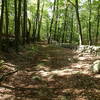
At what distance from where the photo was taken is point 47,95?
4793mm

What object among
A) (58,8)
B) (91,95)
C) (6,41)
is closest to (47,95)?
(91,95)

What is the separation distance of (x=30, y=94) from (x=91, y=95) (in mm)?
2184

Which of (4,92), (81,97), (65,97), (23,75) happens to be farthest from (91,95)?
(23,75)

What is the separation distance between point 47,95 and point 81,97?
A: 47.3 inches

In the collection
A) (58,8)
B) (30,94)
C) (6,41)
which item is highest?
(58,8)

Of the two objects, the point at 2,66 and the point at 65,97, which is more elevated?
the point at 2,66

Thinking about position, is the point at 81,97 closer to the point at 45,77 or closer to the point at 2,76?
the point at 45,77

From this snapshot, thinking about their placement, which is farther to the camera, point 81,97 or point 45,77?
point 45,77

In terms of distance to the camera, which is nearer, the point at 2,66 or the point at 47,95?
the point at 47,95

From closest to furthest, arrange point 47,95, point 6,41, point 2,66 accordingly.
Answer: point 47,95, point 2,66, point 6,41

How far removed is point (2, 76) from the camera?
632cm

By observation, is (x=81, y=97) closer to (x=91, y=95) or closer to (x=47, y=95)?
(x=91, y=95)

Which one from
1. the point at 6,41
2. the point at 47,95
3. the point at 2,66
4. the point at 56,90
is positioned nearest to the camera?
the point at 47,95

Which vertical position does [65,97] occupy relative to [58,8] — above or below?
below
